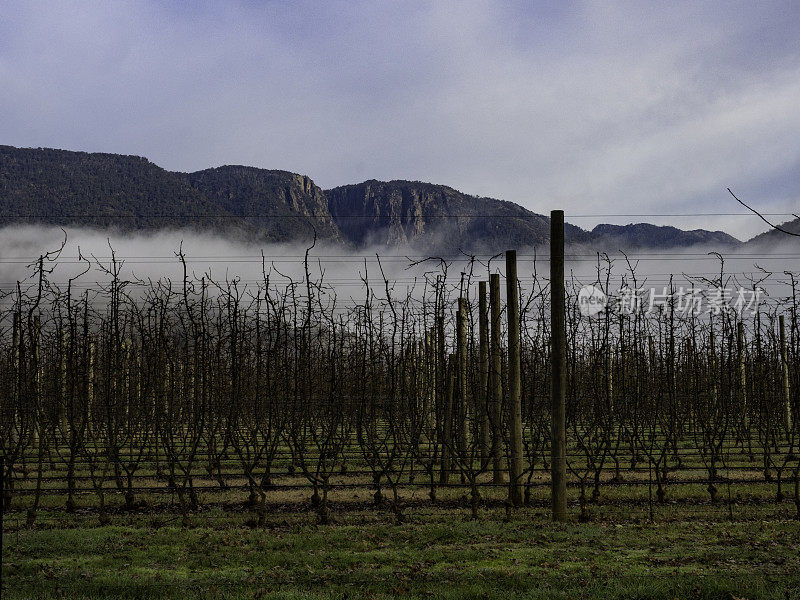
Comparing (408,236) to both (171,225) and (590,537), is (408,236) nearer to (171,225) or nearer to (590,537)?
(171,225)

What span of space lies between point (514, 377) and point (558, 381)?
1586 millimetres

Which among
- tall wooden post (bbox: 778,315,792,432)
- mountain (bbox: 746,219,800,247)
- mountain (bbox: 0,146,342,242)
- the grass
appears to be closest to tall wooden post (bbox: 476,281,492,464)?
the grass

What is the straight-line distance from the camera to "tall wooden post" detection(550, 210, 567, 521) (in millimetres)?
9219

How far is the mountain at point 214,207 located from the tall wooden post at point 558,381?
64.5 metres

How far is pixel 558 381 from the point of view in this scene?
927 cm

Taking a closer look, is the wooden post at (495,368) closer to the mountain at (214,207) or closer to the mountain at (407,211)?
the mountain at (214,207)

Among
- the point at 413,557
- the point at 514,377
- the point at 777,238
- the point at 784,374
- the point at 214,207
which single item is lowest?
the point at 413,557

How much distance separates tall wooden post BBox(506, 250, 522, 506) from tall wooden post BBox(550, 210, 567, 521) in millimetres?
1287

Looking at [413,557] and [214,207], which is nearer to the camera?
[413,557]

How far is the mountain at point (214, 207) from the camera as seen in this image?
303 feet

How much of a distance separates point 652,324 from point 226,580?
1510cm

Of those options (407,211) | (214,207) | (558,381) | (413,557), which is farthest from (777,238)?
(407,211)

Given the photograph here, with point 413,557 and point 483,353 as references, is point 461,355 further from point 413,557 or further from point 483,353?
point 413,557

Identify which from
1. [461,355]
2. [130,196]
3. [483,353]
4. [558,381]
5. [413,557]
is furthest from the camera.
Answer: [130,196]
